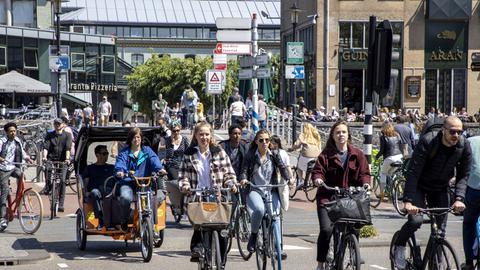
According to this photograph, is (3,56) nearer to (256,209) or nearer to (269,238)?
(256,209)

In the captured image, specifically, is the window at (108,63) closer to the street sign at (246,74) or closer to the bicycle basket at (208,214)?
the street sign at (246,74)

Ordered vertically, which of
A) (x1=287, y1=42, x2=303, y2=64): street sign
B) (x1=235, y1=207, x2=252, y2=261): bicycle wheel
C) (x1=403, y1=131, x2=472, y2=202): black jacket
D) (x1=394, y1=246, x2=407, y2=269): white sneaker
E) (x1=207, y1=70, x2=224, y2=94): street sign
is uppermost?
(x1=287, y1=42, x2=303, y2=64): street sign

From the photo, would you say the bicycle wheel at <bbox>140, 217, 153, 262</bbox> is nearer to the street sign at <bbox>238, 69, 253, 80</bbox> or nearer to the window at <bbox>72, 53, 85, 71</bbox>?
the street sign at <bbox>238, 69, 253, 80</bbox>

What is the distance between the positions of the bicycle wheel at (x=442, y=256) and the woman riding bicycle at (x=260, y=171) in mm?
2621

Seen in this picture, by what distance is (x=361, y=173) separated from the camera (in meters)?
9.84

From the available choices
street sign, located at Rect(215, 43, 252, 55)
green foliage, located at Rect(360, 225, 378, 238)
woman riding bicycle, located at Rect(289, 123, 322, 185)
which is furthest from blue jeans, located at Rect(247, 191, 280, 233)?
street sign, located at Rect(215, 43, 252, 55)

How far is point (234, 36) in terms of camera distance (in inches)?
Result: 885

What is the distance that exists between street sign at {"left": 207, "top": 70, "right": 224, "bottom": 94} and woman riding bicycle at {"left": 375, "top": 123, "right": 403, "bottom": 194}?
8.41 m

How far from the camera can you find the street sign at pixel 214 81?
94.8 ft

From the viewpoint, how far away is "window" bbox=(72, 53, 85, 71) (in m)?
77.2

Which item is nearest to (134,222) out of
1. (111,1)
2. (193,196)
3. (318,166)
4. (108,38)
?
(193,196)

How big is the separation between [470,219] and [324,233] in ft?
4.70

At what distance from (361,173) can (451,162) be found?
926 mm

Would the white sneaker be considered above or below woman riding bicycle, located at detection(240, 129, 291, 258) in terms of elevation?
below
